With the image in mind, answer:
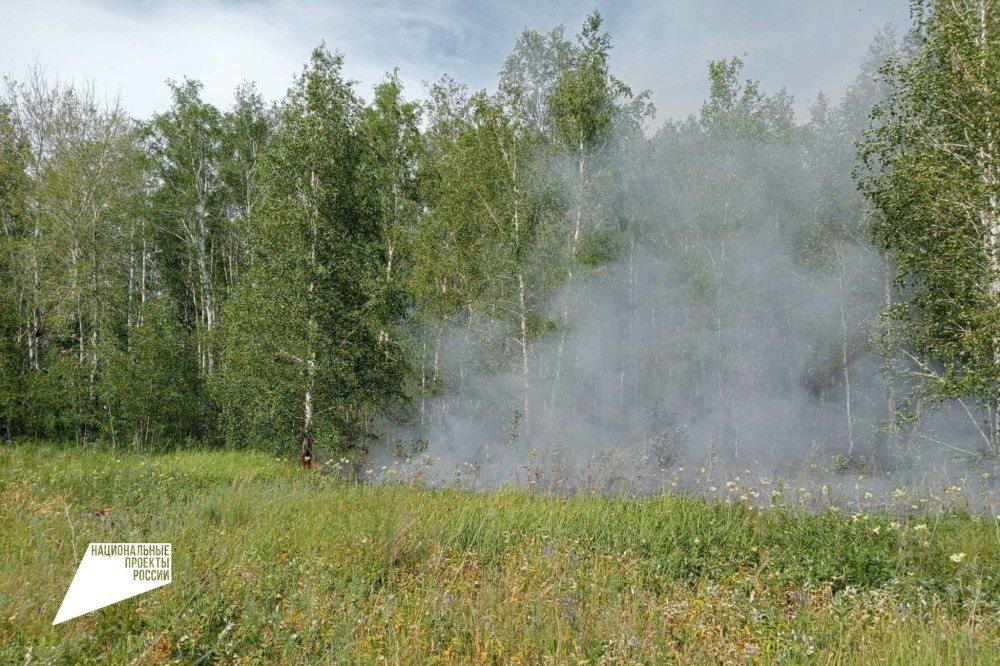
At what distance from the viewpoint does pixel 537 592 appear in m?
3.73

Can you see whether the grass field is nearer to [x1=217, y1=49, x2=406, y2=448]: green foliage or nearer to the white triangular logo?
the white triangular logo

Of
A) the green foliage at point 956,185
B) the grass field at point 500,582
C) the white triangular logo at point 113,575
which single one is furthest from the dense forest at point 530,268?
the white triangular logo at point 113,575

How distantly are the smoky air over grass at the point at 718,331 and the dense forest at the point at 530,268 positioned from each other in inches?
3.4

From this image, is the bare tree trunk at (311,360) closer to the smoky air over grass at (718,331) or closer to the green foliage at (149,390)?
the smoky air over grass at (718,331)

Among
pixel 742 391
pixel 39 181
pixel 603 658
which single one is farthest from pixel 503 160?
pixel 603 658

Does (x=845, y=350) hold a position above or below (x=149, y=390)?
above

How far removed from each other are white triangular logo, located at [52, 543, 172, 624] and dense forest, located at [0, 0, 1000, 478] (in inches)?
269

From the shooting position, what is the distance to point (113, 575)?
3768mm

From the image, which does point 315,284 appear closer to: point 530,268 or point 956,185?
point 530,268

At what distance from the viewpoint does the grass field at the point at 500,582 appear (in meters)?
3.07

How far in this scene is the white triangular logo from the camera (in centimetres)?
345

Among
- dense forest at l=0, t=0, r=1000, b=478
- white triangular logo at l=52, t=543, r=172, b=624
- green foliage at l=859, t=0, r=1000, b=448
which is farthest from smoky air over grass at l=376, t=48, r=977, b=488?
white triangular logo at l=52, t=543, r=172, b=624

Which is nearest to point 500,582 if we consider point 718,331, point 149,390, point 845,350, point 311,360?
point 311,360

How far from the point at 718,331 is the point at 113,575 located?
16316 mm
